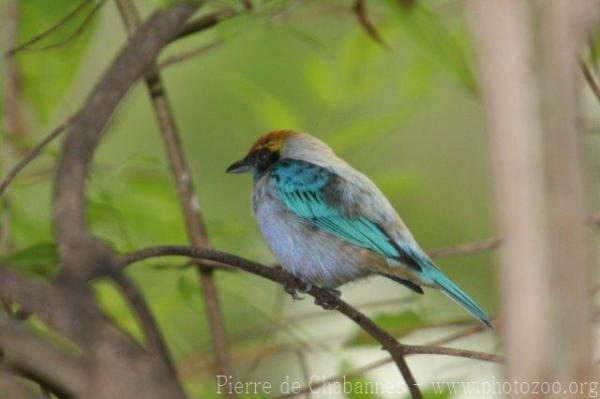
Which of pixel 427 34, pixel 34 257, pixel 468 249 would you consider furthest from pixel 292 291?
pixel 34 257

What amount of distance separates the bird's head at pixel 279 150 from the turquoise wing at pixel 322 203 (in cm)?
14

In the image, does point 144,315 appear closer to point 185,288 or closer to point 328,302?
point 185,288

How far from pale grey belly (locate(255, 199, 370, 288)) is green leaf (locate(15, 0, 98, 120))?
3.87 feet

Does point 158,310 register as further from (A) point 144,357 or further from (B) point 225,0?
(A) point 144,357

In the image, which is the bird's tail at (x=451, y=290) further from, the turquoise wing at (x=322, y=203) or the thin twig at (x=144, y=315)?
the thin twig at (x=144, y=315)

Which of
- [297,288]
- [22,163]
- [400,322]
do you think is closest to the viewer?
[22,163]

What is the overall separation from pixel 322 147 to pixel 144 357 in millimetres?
3346

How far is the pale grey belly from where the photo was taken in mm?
4203

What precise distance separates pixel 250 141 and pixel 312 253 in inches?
119

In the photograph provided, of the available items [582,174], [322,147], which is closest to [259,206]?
[322,147]

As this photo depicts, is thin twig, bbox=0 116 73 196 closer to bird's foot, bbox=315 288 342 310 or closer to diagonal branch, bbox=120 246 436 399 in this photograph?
diagonal branch, bbox=120 246 436 399

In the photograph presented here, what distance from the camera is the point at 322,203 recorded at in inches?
172

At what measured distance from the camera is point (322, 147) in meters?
4.73

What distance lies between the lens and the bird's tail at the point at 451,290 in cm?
356
